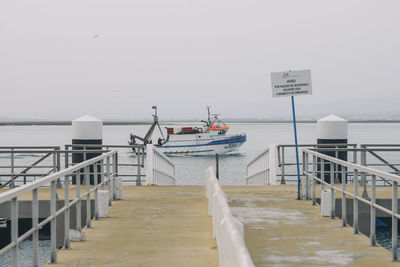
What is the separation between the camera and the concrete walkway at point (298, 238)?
21.4ft

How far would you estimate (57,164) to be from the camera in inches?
518

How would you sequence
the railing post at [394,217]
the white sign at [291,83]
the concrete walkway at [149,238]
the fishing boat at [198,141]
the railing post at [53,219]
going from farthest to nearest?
the fishing boat at [198,141] < the white sign at [291,83] < the concrete walkway at [149,238] < the railing post at [394,217] < the railing post at [53,219]

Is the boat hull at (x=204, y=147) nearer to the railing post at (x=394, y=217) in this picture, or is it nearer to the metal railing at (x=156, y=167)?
the metal railing at (x=156, y=167)

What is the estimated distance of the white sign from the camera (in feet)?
38.4

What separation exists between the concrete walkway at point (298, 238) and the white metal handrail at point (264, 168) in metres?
4.11

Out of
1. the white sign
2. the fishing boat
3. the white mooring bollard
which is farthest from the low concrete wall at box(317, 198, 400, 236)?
the fishing boat

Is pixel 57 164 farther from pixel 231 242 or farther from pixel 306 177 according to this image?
pixel 231 242

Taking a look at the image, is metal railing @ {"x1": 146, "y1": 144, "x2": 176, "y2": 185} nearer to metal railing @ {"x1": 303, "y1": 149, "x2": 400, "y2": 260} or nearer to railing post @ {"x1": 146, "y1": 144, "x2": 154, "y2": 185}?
railing post @ {"x1": 146, "y1": 144, "x2": 154, "y2": 185}

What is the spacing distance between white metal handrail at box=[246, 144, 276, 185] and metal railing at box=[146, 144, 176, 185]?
3299mm

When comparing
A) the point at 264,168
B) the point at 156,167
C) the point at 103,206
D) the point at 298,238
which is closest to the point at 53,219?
the point at 103,206

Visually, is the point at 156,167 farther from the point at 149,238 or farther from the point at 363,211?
the point at 149,238

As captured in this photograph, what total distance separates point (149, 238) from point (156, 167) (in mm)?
9047

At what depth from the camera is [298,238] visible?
25.3 feet

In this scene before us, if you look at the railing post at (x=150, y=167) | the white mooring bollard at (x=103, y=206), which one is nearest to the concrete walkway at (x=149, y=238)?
the white mooring bollard at (x=103, y=206)
